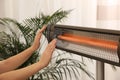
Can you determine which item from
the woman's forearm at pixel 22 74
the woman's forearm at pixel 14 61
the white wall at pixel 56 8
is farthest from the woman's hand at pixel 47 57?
the white wall at pixel 56 8

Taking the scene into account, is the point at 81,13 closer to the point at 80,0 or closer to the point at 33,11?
the point at 80,0

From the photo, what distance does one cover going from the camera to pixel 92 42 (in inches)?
33.4

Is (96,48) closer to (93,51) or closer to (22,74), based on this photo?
(93,51)

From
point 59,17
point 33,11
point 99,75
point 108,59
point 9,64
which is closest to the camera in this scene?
point 108,59

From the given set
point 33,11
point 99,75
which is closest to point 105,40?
point 99,75

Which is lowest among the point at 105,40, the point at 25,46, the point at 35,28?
the point at 25,46

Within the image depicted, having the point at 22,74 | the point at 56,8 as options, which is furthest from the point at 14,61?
the point at 56,8

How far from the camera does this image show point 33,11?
2520mm

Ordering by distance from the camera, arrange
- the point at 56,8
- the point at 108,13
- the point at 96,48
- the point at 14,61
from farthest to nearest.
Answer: the point at 108,13
the point at 56,8
the point at 14,61
the point at 96,48

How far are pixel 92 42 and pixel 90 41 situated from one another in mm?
13

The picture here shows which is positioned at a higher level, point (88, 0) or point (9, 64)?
point (88, 0)

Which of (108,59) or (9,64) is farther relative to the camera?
(9,64)

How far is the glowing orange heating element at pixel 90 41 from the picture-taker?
773 millimetres

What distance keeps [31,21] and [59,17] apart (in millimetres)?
266
